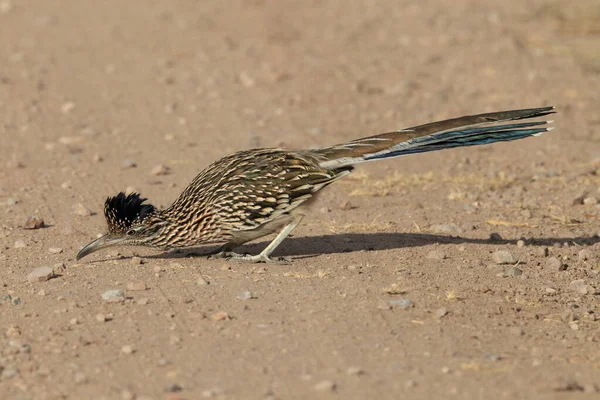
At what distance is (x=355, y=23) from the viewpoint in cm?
1655

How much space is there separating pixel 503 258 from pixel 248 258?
1.85m

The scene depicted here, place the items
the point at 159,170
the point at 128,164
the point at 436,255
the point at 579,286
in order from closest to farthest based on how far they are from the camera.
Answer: the point at 579,286 < the point at 436,255 < the point at 159,170 < the point at 128,164

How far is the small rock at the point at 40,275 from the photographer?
7.06m

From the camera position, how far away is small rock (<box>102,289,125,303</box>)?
21.8 ft

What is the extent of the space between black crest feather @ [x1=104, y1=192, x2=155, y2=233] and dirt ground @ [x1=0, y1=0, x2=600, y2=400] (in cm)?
30

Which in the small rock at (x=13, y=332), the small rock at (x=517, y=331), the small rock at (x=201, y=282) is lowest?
the small rock at (x=517, y=331)

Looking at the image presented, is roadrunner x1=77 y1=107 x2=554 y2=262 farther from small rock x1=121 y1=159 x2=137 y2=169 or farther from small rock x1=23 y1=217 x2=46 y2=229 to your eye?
small rock x1=121 y1=159 x2=137 y2=169

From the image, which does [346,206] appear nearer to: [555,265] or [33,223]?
[555,265]

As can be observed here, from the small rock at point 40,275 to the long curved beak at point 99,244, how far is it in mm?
396

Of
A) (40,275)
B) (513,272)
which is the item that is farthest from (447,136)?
(40,275)

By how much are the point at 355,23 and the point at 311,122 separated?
5.07m

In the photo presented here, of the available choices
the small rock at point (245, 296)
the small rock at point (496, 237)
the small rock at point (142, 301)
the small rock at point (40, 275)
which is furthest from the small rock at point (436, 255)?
the small rock at point (40, 275)

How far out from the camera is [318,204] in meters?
9.33

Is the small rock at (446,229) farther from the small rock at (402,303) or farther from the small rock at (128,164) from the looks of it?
the small rock at (128,164)
